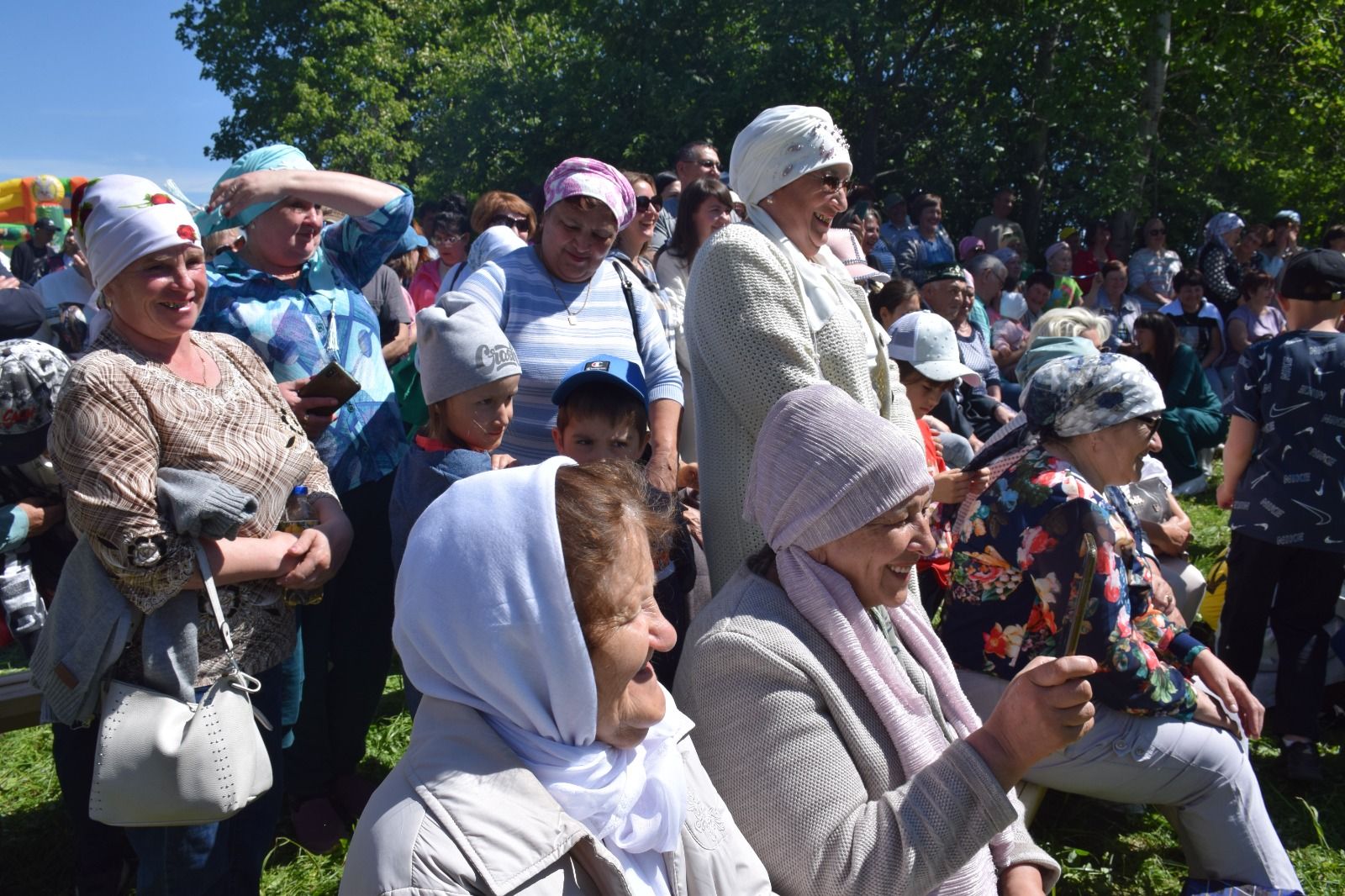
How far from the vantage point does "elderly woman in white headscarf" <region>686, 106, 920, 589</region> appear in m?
2.90

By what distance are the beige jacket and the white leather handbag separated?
815 mm

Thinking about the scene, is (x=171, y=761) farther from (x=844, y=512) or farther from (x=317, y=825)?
(x=844, y=512)

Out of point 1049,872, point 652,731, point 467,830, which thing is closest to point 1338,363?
point 1049,872

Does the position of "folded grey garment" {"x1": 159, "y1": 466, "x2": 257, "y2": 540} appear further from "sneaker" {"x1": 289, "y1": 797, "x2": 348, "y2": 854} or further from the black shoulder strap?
the black shoulder strap

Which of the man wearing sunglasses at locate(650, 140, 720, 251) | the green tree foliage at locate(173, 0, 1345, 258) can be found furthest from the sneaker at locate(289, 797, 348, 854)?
the green tree foliage at locate(173, 0, 1345, 258)

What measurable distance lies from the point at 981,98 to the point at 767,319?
14.2 meters

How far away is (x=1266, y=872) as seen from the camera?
291cm

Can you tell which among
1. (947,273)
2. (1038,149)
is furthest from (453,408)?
(1038,149)

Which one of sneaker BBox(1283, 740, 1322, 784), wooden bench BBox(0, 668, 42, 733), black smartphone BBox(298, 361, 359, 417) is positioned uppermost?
black smartphone BBox(298, 361, 359, 417)

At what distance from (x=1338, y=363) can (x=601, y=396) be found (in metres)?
3.17

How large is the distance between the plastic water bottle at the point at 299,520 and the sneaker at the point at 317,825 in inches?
40.0

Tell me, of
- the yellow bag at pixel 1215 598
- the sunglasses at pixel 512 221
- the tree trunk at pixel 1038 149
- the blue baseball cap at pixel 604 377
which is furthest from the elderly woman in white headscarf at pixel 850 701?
the tree trunk at pixel 1038 149

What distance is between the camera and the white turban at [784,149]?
10.5 feet

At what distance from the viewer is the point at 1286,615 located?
448 centimetres
